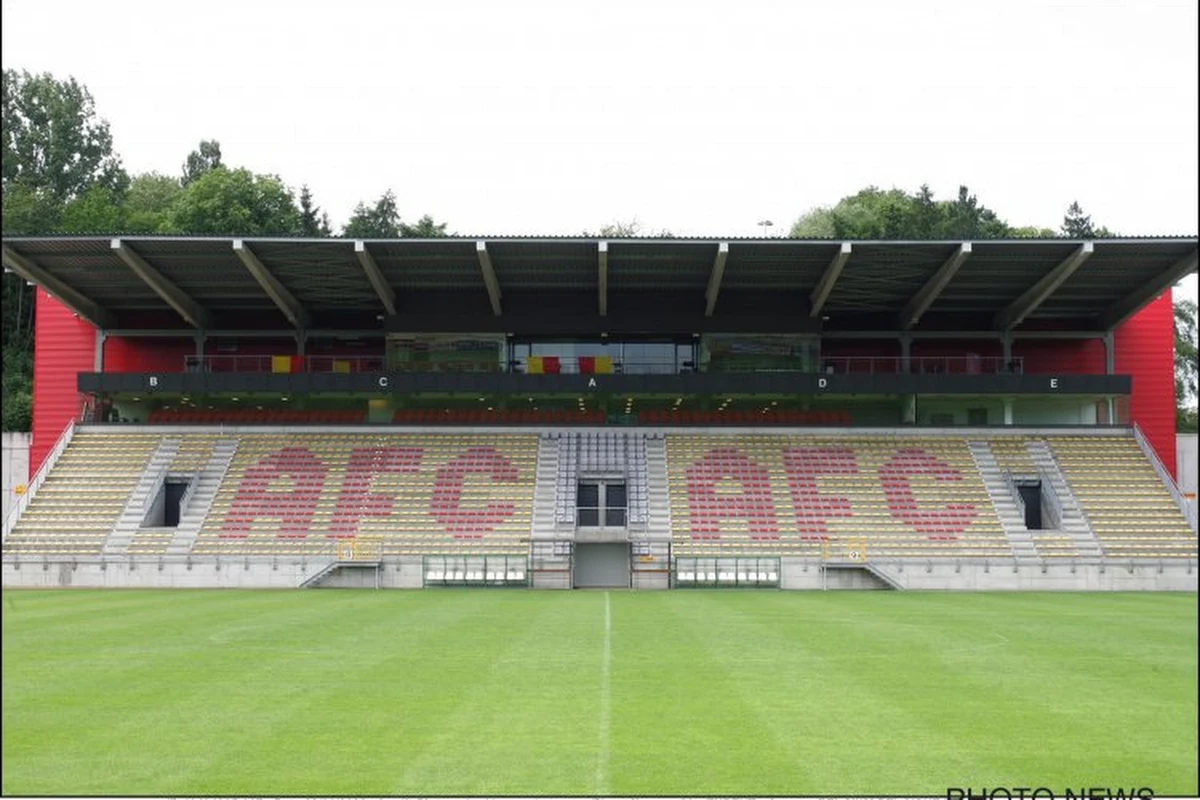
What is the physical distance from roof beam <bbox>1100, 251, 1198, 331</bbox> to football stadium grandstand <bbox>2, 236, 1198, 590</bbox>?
0.63 feet

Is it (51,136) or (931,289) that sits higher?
(51,136)

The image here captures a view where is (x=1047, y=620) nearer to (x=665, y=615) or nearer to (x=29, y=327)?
(x=665, y=615)

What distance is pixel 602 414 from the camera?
52.1m

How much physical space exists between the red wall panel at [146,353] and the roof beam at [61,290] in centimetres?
118

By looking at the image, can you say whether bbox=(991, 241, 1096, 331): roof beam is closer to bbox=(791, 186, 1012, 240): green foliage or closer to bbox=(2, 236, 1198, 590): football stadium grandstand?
bbox=(2, 236, 1198, 590): football stadium grandstand

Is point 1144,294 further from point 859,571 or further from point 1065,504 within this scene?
point 859,571

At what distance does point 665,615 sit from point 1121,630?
32.3 ft

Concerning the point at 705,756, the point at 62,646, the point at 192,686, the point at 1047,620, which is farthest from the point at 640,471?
the point at 705,756

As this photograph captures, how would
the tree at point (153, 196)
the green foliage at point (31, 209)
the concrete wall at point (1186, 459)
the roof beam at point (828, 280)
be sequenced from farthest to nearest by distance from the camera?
the tree at point (153, 196) < the green foliage at point (31, 209) < the concrete wall at point (1186, 459) < the roof beam at point (828, 280)

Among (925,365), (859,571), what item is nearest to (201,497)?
(859,571)

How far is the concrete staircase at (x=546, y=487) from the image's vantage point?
146 feet

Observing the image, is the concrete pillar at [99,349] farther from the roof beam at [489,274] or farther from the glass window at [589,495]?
the glass window at [589,495]

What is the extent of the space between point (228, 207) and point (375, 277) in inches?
1313

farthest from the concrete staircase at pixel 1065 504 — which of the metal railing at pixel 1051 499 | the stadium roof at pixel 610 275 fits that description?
the stadium roof at pixel 610 275
